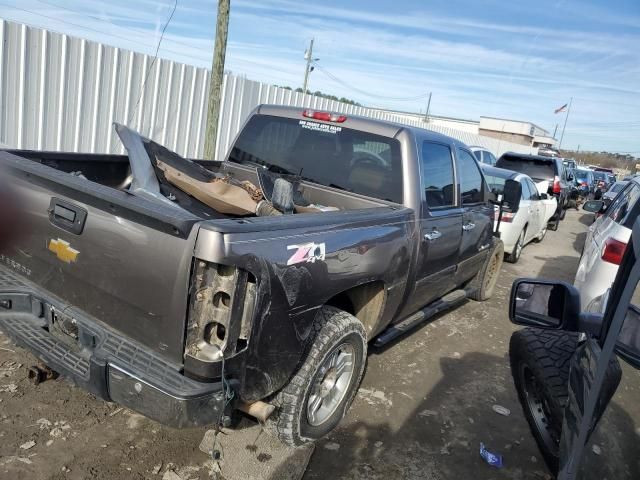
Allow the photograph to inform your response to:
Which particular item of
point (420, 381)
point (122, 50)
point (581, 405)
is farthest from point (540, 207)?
point (581, 405)

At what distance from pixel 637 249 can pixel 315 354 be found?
1.75m

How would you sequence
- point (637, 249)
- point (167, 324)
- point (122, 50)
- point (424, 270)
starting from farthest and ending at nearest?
1. point (122, 50)
2. point (424, 270)
3. point (167, 324)
4. point (637, 249)

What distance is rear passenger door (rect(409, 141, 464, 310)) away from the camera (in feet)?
12.7

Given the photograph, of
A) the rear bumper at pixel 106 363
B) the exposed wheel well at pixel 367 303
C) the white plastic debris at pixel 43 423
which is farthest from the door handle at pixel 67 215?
the exposed wheel well at pixel 367 303

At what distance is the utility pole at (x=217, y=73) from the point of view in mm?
7336

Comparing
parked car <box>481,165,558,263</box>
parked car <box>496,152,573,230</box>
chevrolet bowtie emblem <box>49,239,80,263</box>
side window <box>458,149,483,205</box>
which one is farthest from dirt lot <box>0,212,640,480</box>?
parked car <box>496,152,573,230</box>

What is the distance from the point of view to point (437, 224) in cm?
403

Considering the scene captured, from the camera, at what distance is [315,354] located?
9.40ft

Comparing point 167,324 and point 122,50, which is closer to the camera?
point 167,324

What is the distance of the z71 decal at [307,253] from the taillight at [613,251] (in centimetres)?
285

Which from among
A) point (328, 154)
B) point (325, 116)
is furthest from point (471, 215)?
point (325, 116)

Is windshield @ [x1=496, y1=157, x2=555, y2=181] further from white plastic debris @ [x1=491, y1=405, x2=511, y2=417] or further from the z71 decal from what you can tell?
the z71 decal

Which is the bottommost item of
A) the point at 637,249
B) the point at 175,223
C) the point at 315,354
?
the point at 315,354

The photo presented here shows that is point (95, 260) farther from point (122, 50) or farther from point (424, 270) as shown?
point (122, 50)
